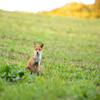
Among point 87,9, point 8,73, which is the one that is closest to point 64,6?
point 87,9

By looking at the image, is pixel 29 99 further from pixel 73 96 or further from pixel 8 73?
pixel 8 73

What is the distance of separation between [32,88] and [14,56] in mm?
4875

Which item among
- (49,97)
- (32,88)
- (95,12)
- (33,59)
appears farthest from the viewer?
(95,12)

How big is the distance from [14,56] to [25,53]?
3.56 ft

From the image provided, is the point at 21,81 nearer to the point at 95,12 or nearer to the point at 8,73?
the point at 8,73

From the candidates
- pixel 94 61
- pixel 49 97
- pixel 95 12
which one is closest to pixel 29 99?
pixel 49 97

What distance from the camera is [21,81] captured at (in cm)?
418

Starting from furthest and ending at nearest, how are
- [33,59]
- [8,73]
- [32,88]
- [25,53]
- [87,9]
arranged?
[87,9] → [25,53] → [33,59] → [8,73] → [32,88]

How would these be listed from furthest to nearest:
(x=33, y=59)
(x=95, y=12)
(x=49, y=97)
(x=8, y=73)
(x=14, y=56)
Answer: (x=95, y=12) < (x=14, y=56) < (x=33, y=59) < (x=8, y=73) < (x=49, y=97)

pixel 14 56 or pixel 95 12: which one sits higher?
pixel 95 12

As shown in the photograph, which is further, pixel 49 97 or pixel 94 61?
pixel 94 61

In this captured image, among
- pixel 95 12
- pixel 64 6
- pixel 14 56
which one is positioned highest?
pixel 64 6


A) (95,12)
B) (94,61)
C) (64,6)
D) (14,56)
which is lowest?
(94,61)

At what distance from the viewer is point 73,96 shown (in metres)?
3.03
